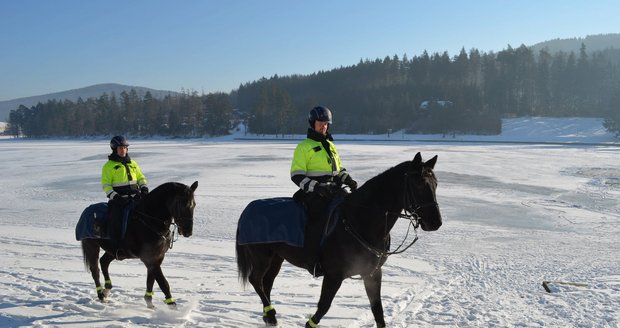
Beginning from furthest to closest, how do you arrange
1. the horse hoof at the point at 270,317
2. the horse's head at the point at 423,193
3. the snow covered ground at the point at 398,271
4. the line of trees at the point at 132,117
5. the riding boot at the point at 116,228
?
the line of trees at the point at 132,117 < the riding boot at the point at 116,228 < the snow covered ground at the point at 398,271 < the horse hoof at the point at 270,317 < the horse's head at the point at 423,193

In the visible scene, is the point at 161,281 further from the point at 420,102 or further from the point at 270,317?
the point at 420,102

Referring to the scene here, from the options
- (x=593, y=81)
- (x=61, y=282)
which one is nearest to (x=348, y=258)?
(x=61, y=282)

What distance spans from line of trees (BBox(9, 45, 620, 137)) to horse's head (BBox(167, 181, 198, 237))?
8458 centimetres

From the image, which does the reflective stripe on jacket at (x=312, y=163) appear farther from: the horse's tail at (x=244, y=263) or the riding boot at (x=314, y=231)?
the horse's tail at (x=244, y=263)

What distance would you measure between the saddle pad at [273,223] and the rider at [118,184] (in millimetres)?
2200

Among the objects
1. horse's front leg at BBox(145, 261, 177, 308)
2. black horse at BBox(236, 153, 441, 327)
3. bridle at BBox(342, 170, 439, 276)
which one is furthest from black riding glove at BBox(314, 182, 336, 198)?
→ horse's front leg at BBox(145, 261, 177, 308)

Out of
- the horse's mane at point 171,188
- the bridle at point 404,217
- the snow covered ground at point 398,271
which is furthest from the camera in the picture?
the snow covered ground at point 398,271

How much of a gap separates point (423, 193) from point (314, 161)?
4.86 feet

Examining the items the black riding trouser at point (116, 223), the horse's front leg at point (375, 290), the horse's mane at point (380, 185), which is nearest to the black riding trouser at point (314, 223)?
the horse's mane at point (380, 185)

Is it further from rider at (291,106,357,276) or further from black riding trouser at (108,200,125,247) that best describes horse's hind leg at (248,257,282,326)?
black riding trouser at (108,200,125,247)

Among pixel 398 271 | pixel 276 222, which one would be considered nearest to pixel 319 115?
pixel 276 222

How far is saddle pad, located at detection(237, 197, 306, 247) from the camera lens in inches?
228

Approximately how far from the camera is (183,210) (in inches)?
255

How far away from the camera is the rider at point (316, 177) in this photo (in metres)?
5.64
